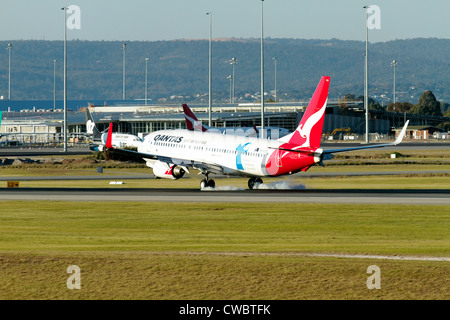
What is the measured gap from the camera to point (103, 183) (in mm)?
74125

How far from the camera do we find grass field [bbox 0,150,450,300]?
25219 millimetres

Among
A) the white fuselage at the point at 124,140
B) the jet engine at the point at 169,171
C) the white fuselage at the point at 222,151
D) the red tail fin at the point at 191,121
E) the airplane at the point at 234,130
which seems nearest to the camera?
the white fuselage at the point at 222,151

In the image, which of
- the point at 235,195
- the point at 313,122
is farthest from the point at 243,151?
the point at 313,122

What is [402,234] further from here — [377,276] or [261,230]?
[377,276]

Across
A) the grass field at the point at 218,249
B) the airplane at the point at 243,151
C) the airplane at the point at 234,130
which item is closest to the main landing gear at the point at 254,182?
the airplane at the point at 243,151

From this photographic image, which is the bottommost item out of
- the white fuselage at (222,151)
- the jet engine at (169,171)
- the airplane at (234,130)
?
the jet engine at (169,171)

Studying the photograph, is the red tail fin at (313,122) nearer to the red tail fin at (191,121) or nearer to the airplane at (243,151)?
the airplane at (243,151)

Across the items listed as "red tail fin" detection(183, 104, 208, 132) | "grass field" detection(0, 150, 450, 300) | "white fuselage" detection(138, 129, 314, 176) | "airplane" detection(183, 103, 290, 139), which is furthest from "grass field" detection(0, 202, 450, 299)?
"airplane" detection(183, 103, 290, 139)

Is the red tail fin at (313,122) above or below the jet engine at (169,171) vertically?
above

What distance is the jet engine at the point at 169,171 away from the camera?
66812 mm

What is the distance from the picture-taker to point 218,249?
1329 inches

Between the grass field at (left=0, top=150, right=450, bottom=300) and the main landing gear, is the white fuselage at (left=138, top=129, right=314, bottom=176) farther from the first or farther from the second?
the grass field at (left=0, top=150, right=450, bottom=300)

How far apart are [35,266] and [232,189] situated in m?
37.7
